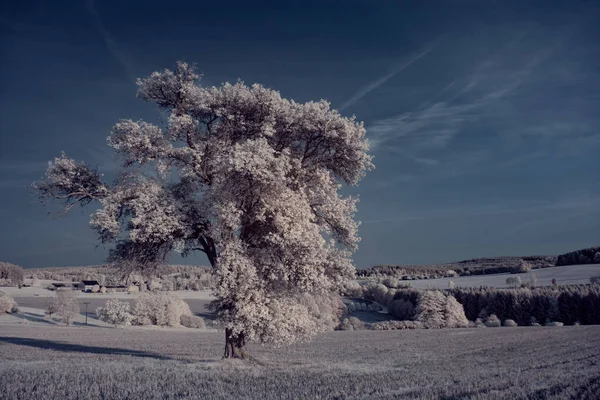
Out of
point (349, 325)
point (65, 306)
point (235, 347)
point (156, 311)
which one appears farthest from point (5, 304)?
point (235, 347)

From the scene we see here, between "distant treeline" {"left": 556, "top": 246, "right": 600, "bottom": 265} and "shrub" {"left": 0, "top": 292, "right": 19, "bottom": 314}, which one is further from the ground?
"distant treeline" {"left": 556, "top": 246, "right": 600, "bottom": 265}

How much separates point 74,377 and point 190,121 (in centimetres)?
1124

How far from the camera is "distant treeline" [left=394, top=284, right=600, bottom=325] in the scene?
76250mm

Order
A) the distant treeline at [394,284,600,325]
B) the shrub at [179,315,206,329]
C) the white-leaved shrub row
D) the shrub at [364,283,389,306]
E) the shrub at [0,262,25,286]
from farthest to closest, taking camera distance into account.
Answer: the shrub at [0,262,25,286] → the shrub at [364,283,389,306] → the shrub at [179,315,206,329] → the white-leaved shrub row → the distant treeline at [394,284,600,325]

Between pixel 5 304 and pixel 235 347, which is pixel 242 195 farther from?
pixel 5 304

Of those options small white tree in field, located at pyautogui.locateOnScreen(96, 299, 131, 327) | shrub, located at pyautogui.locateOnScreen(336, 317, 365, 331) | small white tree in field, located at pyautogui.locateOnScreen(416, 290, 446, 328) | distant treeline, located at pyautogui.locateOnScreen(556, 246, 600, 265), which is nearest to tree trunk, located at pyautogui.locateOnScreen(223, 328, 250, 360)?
small white tree in field, located at pyautogui.locateOnScreen(96, 299, 131, 327)

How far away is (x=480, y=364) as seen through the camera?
22141 millimetres

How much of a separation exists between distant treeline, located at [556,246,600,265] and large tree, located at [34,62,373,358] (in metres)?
156

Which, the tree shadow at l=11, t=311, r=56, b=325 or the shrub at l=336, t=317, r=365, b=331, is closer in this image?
the tree shadow at l=11, t=311, r=56, b=325

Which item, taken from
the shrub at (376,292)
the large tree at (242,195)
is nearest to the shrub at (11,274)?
the shrub at (376,292)

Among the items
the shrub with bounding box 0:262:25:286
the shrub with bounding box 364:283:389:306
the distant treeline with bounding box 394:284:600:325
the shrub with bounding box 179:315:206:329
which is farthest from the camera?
the shrub with bounding box 0:262:25:286

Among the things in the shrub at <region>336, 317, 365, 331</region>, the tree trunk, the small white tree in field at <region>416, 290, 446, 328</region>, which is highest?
the tree trunk

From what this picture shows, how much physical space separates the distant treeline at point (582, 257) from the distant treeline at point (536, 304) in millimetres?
73954

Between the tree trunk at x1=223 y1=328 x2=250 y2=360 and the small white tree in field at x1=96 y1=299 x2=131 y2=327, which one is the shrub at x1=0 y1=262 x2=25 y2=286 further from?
the tree trunk at x1=223 y1=328 x2=250 y2=360
